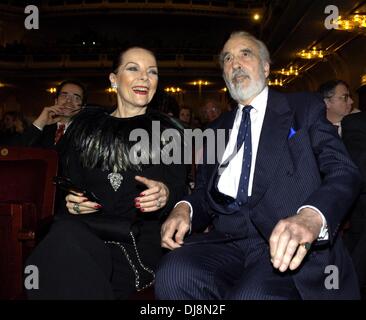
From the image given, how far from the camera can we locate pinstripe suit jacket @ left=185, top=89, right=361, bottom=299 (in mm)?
1457

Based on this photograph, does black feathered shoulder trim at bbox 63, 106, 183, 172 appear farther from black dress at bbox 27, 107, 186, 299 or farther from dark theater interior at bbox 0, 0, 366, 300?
dark theater interior at bbox 0, 0, 366, 300

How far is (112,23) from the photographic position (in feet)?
72.4

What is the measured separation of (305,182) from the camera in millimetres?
1591

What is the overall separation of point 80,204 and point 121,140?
19.9 inches

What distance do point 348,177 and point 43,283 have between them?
118cm

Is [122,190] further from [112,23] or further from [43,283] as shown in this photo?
[112,23]

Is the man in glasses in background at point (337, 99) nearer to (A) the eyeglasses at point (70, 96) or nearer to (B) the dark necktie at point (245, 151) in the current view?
(B) the dark necktie at point (245, 151)

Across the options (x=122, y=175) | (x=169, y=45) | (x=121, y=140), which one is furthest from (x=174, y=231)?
(x=169, y=45)

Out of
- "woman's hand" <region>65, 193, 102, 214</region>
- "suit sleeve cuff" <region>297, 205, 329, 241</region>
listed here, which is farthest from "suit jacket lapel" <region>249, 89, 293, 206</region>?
"woman's hand" <region>65, 193, 102, 214</region>

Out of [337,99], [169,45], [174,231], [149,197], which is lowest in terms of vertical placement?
[174,231]

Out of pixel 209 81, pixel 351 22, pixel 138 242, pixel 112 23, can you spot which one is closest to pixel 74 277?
pixel 138 242

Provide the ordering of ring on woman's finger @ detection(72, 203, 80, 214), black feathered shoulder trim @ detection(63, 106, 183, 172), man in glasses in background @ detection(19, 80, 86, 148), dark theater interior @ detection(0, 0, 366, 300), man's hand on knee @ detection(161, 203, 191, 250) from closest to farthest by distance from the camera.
→ man's hand on knee @ detection(161, 203, 191, 250) → ring on woman's finger @ detection(72, 203, 80, 214) → black feathered shoulder trim @ detection(63, 106, 183, 172) → man in glasses in background @ detection(19, 80, 86, 148) → dark theater interior @ detection(0, 0, 366, 300)

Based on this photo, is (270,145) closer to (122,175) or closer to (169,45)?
(122,175)

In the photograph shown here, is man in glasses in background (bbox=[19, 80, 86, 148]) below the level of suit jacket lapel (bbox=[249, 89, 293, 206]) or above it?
above
